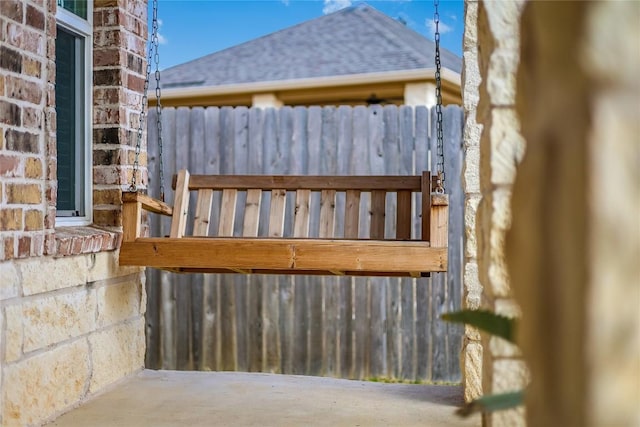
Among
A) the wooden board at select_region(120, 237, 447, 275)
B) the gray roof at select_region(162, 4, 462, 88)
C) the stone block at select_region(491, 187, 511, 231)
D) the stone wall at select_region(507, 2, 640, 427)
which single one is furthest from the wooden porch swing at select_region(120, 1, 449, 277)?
the gray roof at select_region(162, 4, 462, 88)

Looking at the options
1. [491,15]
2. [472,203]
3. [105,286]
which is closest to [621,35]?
[491,15]

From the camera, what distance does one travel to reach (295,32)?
918 cm

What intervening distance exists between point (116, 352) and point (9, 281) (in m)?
1.03

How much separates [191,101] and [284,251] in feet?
13.6

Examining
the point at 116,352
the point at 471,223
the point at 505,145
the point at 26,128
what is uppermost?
the point at 26,128

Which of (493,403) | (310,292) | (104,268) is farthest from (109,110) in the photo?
(493,403)

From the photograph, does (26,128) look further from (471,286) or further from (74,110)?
(471,286)

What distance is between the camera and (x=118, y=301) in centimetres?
376

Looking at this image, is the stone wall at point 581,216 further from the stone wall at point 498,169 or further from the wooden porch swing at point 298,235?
the wooden porch swing at point 298,235

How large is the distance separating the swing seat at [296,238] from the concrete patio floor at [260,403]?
21.5 inches

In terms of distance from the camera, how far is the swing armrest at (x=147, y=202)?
3.59 meters

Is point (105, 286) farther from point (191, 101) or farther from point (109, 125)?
point (191, 101)

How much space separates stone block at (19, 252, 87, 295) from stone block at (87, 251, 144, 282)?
7cm

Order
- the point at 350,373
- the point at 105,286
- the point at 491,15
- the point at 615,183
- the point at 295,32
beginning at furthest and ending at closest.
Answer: the point at 295,32 < the point at 350,373 < the point at 105,286 < the point at 491,15 < the point at 615,183
